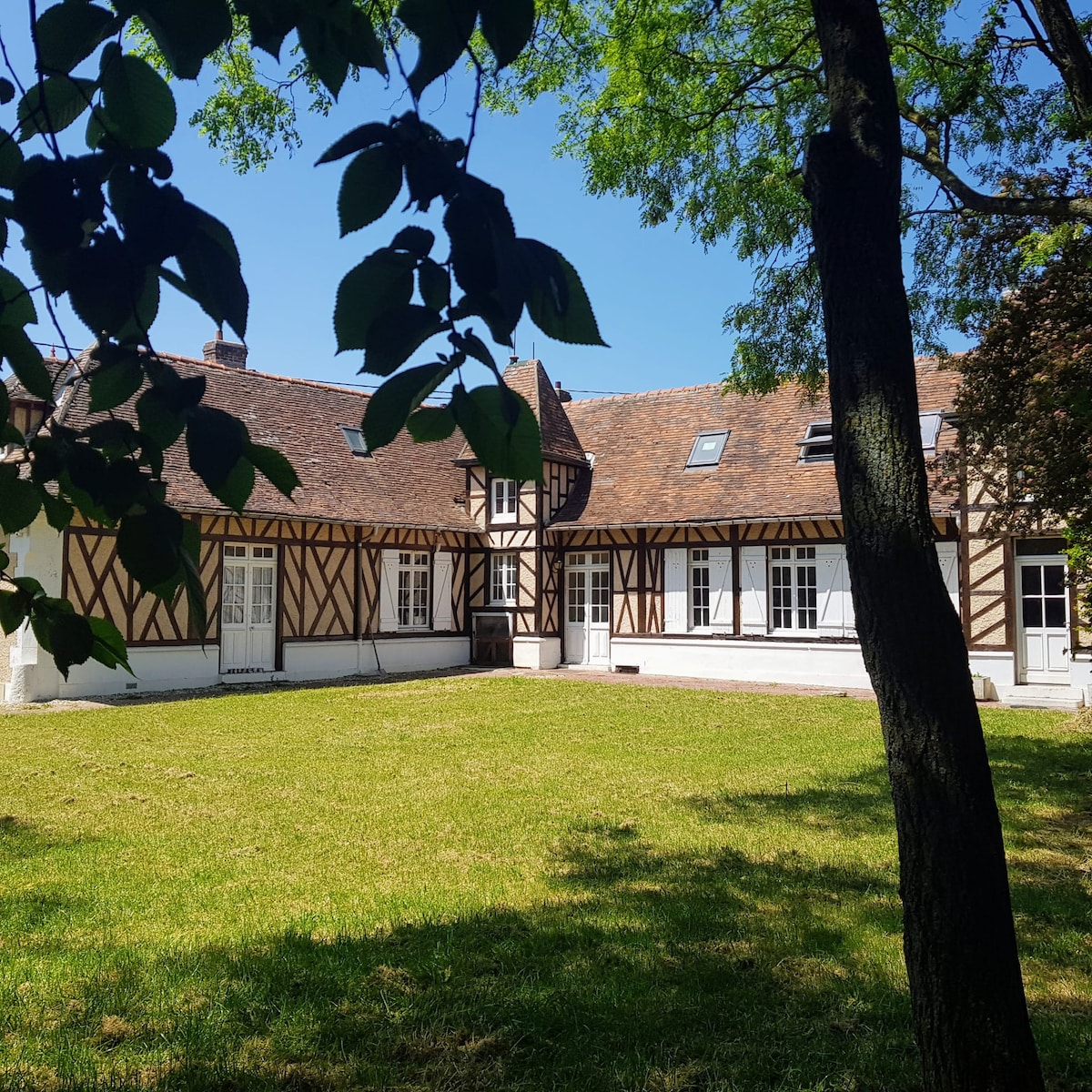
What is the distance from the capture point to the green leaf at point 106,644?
1129 mm

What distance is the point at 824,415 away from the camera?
16047 millimetres

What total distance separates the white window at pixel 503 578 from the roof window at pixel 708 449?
→ 385cm

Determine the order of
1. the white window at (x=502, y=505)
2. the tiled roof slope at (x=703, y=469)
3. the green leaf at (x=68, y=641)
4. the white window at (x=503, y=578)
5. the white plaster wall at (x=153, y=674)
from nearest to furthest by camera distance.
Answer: the green leaf at (x=68, y=641), the white plaster wall at (x=153, y=674), the tiled roof slope at (x=703, y=469), the white window at (x=502, y=505), the white window at (x=503, y=578)

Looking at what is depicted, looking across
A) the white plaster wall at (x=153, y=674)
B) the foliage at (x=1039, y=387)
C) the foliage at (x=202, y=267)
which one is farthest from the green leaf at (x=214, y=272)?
the white plaster wall at (x=153, y=674)

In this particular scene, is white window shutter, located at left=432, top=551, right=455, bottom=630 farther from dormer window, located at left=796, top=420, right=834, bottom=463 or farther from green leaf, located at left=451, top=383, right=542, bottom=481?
green leaf, located at left=451, top=383, right=542, bottom=481

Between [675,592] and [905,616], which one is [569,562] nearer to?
[675,592]

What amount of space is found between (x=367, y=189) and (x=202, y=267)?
0.55ft

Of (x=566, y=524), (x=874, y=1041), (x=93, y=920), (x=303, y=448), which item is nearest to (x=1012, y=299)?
(x=874, y=1041)

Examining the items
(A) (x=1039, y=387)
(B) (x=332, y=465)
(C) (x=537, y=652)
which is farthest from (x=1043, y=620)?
(B) (x=332, y=465)

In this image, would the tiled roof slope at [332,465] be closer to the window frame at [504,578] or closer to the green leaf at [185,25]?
the window frame at [504,578]

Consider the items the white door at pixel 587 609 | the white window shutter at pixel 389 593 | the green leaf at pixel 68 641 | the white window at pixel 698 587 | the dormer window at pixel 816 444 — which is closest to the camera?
the green leaf at pixel 68 641

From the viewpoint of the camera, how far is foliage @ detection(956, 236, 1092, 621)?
6.61m

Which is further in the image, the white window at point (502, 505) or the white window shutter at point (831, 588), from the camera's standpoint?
the white window at point (502, 505)

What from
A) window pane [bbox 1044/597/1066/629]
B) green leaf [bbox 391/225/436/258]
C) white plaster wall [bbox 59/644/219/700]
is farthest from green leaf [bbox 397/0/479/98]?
window pane [bbox 1044/597/1066/629]
